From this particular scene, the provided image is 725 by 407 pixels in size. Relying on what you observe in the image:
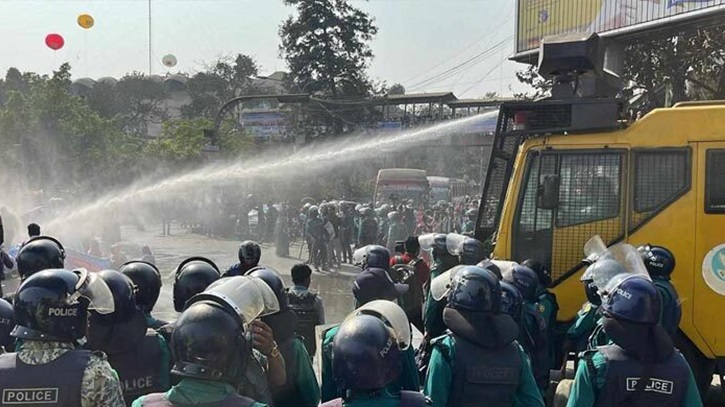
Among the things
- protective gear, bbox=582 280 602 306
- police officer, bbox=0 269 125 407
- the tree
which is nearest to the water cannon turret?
protective gear, bbox=582 280 602 306

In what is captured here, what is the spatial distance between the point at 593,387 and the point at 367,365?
1406 mm

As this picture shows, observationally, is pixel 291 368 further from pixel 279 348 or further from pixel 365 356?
pixel 365 356

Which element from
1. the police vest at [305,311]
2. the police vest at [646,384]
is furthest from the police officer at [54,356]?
the police vest at [305,311]

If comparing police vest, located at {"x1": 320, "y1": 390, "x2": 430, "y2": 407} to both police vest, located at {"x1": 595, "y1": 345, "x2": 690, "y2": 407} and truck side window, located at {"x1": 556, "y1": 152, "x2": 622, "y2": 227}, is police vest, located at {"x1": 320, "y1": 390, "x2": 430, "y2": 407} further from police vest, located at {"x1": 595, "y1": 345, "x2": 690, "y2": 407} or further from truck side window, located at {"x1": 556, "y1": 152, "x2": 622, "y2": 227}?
truck side window, located at {"x1": 556, "y1": 152, "x2": 622, "y2": 227}

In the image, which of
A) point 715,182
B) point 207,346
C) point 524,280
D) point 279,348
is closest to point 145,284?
point 279,348

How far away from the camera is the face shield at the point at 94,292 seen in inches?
120

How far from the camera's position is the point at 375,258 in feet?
20.4

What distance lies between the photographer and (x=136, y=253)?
19.1 meters

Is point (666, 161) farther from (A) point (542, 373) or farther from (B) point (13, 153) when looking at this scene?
(B) point (13, 153)

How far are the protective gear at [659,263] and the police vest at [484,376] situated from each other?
110 inches

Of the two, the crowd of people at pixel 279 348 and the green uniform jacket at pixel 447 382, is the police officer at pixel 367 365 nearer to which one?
the crowd of people at pixel 279 348

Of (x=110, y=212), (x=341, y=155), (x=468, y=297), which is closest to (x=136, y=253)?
(x=110, y=212)

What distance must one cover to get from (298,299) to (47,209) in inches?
583

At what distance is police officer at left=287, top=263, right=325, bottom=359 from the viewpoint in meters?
5.77
